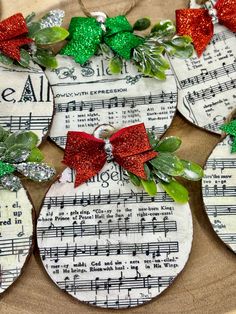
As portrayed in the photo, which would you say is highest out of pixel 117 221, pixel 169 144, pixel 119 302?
pixel 169 144

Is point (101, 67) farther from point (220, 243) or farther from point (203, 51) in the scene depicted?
point (220, 243)

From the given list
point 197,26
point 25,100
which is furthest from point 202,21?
point 25,100

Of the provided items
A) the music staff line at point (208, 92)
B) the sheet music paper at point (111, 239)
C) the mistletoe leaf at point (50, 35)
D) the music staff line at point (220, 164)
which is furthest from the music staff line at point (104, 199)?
the mistletoe leaf at point (50, 35)

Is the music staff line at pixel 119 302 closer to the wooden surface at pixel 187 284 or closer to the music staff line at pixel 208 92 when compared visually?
the wooden surface at pixel 187 284

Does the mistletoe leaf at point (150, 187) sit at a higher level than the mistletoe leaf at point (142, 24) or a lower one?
lower

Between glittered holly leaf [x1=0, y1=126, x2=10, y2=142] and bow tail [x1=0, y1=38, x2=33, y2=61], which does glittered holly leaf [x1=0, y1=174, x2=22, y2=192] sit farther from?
bow tail [x1=0, y1=38, x2=33, y2=61]

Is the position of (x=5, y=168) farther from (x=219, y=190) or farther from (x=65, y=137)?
(x=219, y=190)

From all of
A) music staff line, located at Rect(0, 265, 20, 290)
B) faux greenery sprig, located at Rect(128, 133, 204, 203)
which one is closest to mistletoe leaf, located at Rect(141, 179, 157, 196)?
faux greenery sprig, located at Rect(128, 133, 204, 203)
